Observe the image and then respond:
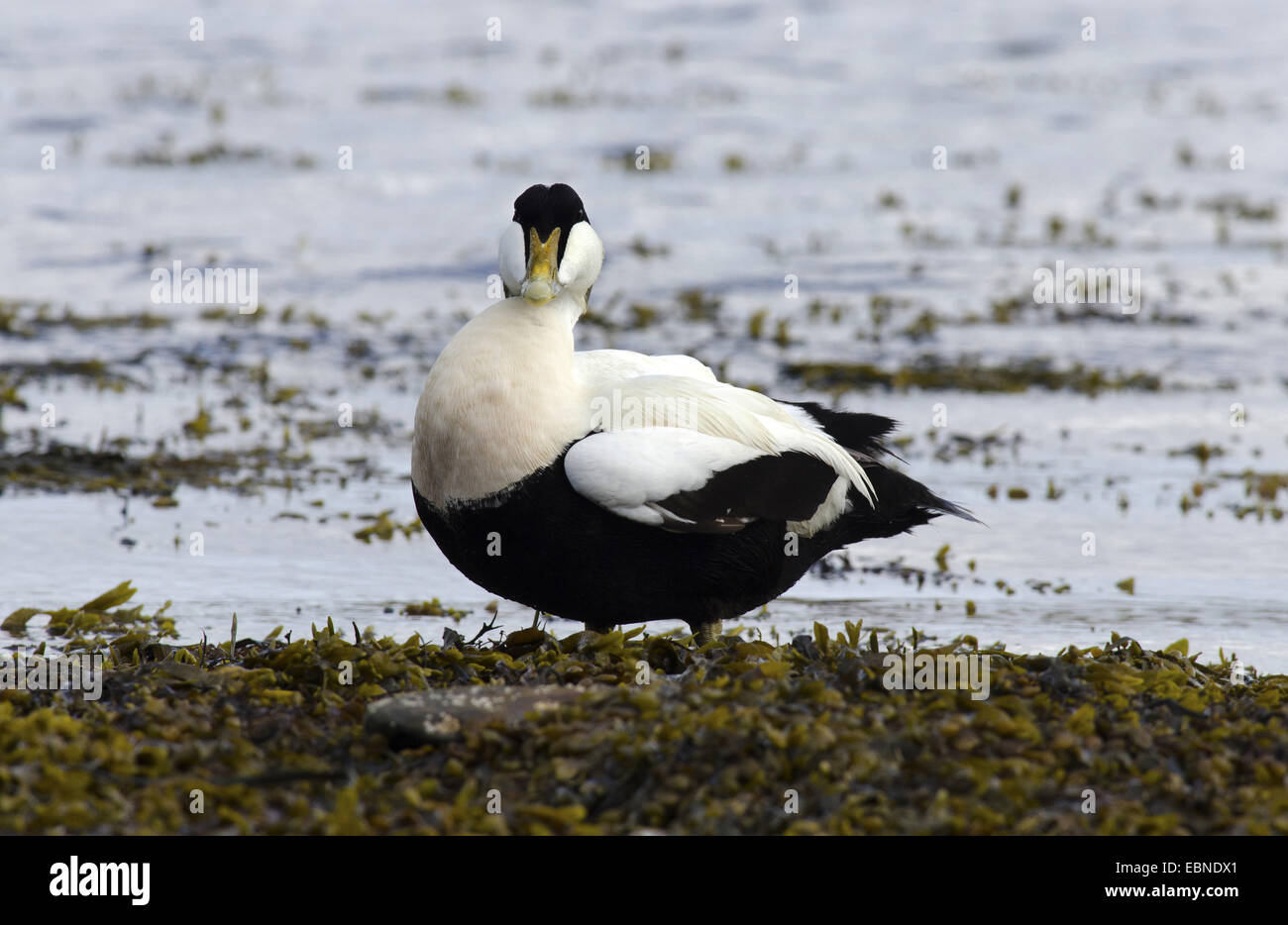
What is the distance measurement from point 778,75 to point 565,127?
6794 mm

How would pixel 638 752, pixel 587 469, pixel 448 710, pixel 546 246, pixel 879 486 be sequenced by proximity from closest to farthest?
pixel 638 752 < pixel 448 710 < pixel 587 469 < pixel 546 246 < pixel 879 486

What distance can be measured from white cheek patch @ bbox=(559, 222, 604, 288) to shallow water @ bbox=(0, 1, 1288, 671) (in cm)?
142

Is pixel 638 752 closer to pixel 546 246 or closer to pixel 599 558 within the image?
pixel 599 558

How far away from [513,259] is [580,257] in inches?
8.0

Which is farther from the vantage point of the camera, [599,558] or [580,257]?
[580,257]

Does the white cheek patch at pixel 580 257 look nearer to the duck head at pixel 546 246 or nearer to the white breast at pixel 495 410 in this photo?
the duck head at pixel 546 246

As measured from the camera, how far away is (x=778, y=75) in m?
27.8

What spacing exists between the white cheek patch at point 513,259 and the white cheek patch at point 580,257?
0.40 ft

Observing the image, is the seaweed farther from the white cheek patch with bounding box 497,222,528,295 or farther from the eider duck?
the white cheek patch with bounding box 497,222,528,295

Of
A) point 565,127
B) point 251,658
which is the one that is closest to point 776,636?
point 251,658

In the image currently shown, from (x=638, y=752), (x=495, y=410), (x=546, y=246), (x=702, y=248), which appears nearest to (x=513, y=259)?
(x=546, y=246)


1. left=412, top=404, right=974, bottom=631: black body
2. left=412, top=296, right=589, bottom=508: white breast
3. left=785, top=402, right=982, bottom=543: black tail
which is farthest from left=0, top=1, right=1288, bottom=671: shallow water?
left=412, top=296, right=589, bottom=508: white breast

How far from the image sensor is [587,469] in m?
4.54

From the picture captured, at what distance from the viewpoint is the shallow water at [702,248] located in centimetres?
677
